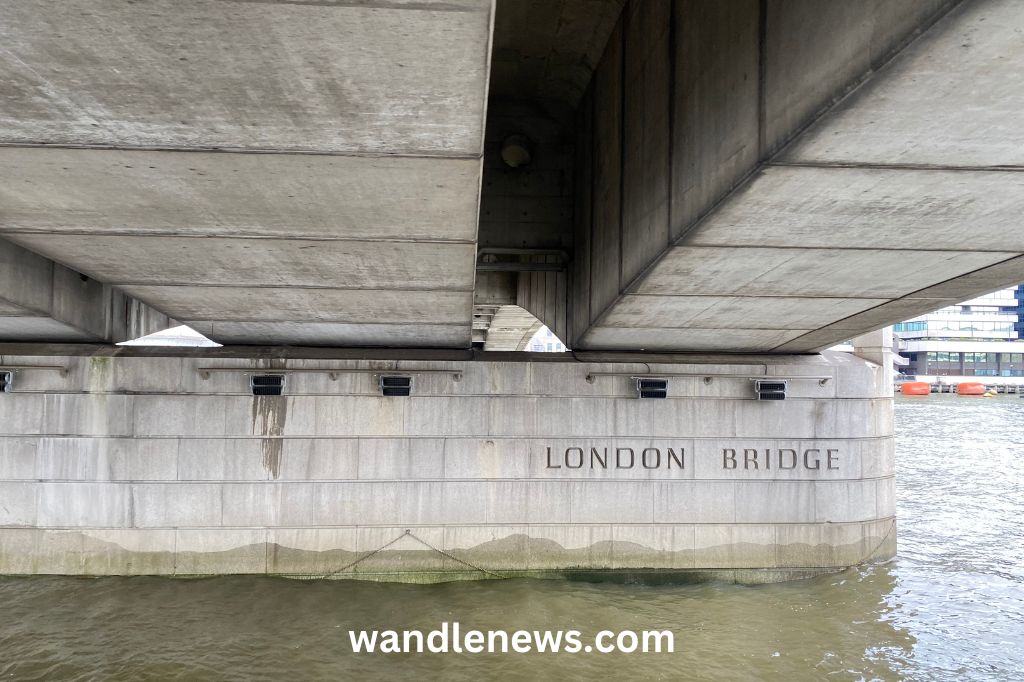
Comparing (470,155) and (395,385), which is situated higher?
(470,155)

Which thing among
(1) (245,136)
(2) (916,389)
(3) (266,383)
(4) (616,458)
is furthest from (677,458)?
(2) (916,389)

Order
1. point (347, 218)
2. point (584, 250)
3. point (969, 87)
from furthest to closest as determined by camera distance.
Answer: point (584, 250) → point (347, 218) → point (969, 87)

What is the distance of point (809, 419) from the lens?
32.5 feet

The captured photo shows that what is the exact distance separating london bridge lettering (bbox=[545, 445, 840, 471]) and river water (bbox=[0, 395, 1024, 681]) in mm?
1734

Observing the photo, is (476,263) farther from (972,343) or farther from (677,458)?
(972,343)

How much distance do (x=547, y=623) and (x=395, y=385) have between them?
3.86m

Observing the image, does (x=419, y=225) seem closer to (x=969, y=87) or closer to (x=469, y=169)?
(x=469, y=169)

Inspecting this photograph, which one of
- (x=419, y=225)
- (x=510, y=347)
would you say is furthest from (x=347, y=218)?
(x=510, y=347)

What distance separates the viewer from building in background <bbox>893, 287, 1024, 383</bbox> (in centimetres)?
7888

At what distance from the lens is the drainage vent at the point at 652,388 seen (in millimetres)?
9570

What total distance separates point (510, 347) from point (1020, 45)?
21.4m

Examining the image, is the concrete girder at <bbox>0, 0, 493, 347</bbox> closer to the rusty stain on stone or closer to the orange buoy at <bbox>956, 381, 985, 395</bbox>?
the rusty stain on stone

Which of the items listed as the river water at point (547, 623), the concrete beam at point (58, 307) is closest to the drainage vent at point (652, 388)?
the river water at point (547, 623)

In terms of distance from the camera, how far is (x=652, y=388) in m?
9.58
